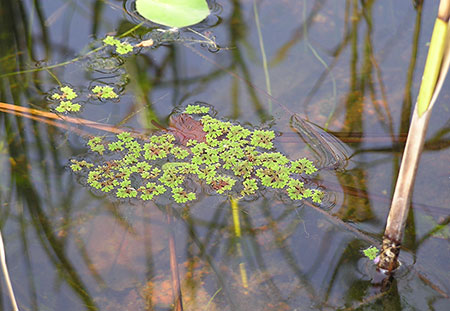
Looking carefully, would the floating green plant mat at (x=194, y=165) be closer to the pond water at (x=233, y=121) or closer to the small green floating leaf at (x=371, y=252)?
the pond water at (x=233, y=121)

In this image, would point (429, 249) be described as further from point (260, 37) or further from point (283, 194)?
point (260, 37)

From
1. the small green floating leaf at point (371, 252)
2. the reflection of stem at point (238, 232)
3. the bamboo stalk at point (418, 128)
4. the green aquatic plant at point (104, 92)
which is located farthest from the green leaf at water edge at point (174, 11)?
the bamboo stalk at point (418, 128)

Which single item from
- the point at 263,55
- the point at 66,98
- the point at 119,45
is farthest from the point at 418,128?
the point at 119,45

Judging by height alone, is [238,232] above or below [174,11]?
below

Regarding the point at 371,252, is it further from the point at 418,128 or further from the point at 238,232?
the point at 418,128

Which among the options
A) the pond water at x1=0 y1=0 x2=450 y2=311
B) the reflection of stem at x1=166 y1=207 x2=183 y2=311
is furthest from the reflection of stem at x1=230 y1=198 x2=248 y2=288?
the reflection of stem at x1=166 y1=207 x2=183 y2=311

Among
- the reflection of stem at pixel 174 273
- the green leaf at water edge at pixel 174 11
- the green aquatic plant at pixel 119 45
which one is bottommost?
the reflection of stem at pixel 174 273

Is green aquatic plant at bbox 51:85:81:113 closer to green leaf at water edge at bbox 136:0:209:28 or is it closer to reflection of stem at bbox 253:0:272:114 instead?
green leaf at water edge at bbox 136:0:209:28
